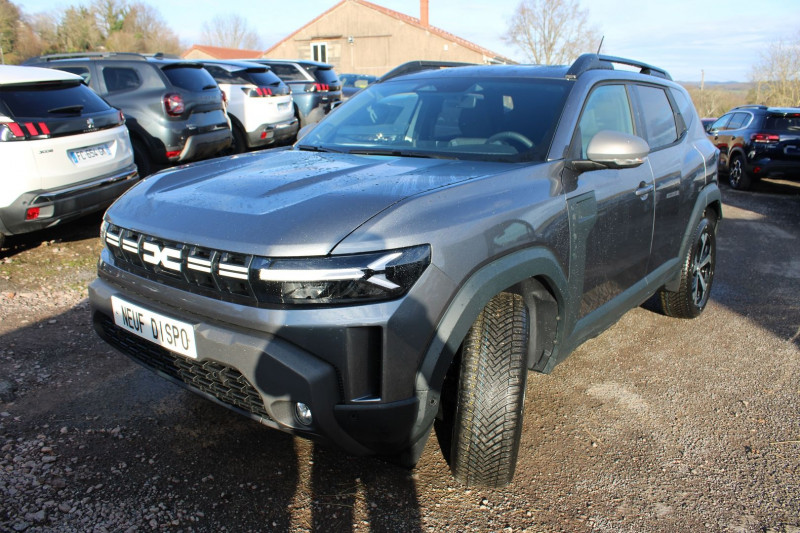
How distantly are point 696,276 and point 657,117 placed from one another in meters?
1.24

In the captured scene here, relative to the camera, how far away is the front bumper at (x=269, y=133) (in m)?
9.73

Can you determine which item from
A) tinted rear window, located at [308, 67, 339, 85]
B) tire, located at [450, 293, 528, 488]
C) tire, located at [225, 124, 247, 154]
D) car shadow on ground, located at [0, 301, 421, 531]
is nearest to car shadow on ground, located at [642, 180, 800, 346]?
tire, located at [450, 293, 528, 488]

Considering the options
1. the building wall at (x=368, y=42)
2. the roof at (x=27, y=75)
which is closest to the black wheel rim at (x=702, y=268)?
the roof at (x=27, y=75)

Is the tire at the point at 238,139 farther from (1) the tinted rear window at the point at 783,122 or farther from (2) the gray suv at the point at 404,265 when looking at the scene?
(1) the tinted rear window at the point at 783,122

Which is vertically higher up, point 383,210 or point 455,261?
point 383,210

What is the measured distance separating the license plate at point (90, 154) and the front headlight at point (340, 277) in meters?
4.22

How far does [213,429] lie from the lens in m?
2.96

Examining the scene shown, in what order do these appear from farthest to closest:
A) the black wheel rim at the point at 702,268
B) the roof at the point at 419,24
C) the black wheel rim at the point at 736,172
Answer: the roof at the point at 419,24 < the black wheel rim at the point at 736,172 < the black wheel rim at the point at 702,268

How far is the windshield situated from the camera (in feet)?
9.69

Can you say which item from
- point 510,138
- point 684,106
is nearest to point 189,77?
point 684,106

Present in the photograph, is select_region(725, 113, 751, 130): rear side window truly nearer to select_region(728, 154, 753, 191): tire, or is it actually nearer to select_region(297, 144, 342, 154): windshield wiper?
select_region(728, 154, 753, 191): tire

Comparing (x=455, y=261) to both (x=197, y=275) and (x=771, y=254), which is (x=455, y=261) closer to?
(x=197, y=275)

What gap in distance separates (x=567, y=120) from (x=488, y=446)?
1.54m

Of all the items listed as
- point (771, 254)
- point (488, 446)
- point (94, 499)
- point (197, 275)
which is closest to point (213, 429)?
point (94, 499)
